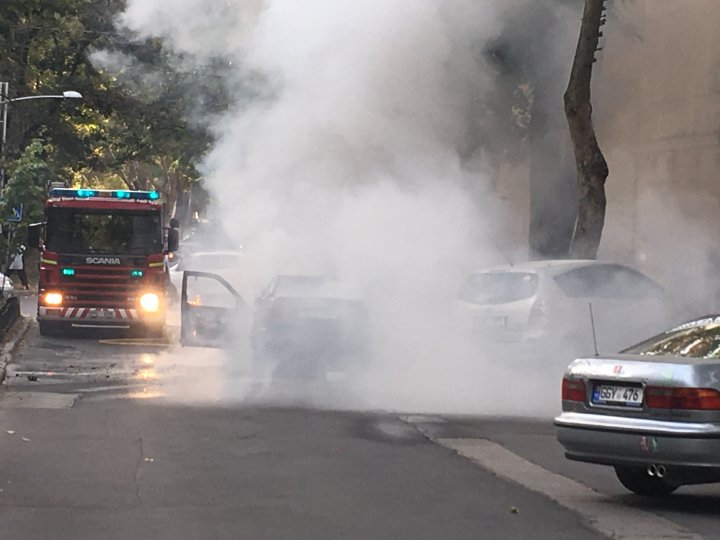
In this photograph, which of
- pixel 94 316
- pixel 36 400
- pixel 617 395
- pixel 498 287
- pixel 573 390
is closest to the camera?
pixel 617 395

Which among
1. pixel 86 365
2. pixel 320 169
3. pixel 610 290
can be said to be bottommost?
pixel 86 365

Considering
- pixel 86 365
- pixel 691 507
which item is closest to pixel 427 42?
pixel 86 365

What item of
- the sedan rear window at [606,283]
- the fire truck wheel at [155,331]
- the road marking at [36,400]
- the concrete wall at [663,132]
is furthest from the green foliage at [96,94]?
the road marking at [36,400]

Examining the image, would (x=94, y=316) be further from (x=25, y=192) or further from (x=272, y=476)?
(x=272, y=476)

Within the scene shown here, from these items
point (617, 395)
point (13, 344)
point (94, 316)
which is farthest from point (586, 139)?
point (617, 395)

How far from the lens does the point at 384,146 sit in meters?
18.5

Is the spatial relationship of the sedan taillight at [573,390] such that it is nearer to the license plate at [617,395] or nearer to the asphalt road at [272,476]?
the license plate at [617,395]

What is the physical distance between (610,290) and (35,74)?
26355mm

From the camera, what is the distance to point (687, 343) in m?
8.42

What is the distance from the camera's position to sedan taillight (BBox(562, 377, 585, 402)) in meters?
8.29

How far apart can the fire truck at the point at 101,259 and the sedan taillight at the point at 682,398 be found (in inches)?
623

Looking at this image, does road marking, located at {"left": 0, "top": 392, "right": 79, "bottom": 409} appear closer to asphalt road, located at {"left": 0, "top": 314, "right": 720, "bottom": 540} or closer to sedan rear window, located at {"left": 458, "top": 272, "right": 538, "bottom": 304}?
asphalt road, located at {"left": 0, "top": 314, "right": 720, "bottom": 540}

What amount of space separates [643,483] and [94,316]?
1537 cm

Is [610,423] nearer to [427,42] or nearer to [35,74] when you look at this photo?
[427,42]
